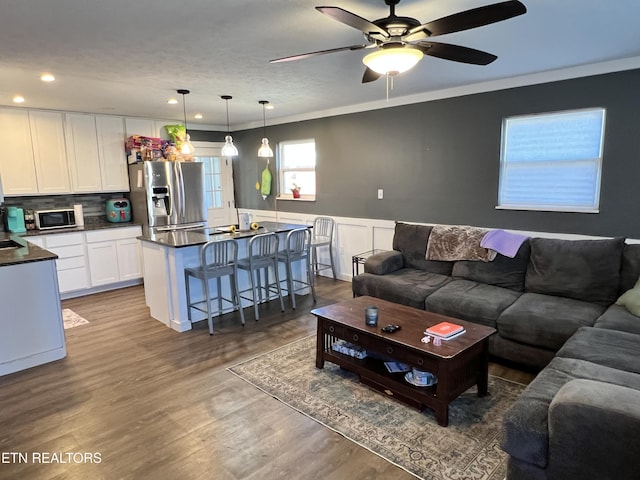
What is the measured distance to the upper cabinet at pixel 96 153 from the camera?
531 cm

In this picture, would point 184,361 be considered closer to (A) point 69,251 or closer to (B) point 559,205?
(A) point 69,251

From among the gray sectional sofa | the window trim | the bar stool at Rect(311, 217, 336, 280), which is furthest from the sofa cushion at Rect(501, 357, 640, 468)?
the window trim

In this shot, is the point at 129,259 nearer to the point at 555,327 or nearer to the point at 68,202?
the point at 68,202

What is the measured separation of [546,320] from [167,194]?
4.87 meters

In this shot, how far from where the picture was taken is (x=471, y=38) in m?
2.74

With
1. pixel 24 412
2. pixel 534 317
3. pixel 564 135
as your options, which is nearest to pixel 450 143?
pixel 564 135

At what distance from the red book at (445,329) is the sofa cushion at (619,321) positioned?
981 millimetres

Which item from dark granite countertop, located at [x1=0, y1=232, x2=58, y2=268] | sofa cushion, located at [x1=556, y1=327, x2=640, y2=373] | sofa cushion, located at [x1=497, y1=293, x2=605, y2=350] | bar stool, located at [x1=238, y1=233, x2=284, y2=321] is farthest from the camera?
bar stool, located at [x1=238, y1=233, x2=284, y2=321]

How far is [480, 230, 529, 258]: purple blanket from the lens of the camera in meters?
3.68

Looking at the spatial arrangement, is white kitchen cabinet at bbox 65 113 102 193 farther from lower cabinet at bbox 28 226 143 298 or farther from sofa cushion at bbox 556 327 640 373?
sofa cushion at bbox 556 327 640 373

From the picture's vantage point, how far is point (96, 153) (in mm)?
5508

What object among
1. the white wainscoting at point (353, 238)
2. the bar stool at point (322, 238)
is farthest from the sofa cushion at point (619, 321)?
the bar stool at point (322, 238)

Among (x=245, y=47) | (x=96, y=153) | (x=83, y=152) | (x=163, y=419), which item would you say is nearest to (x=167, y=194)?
(x=96, y=153)

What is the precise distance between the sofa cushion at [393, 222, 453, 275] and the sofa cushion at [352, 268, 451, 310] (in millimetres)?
79
